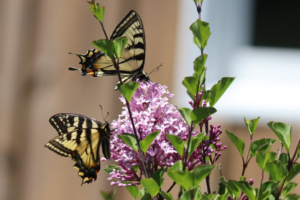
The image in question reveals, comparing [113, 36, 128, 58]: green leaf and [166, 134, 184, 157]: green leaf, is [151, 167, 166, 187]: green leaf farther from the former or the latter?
[113, 36, 128, 58]: green leaf

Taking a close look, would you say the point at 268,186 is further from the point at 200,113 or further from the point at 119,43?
the point at 119,43

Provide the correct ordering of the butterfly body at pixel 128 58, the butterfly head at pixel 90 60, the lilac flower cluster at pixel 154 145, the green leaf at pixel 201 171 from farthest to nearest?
the butterfly head at pixel 90 60 → the butterfly body at pixel 128 58 → the lilac flower cluster at pixel 154 145 → the green leaf at pixel 201 171

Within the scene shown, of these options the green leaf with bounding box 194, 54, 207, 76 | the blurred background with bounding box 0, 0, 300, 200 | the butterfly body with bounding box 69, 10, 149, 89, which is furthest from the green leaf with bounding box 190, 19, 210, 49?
the blurred background with bounding box 0, 0, 300, 200

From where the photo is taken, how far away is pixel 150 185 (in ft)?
1.48

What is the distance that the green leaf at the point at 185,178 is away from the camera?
1.34ft

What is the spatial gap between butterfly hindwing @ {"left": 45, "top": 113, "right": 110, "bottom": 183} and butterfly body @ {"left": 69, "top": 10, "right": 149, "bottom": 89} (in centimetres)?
17

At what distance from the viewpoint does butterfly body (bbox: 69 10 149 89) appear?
0.91 m

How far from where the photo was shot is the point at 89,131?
1059 millimetres

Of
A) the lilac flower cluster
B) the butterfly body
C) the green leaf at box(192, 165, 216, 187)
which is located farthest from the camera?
the butterfly body

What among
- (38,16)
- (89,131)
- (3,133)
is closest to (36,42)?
(38,16)

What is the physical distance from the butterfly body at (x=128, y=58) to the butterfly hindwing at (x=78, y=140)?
169 millimetres

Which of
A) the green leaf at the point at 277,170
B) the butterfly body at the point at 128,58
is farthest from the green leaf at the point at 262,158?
the butterfly body at the point at 128,58

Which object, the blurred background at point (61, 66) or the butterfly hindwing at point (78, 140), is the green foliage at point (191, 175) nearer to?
the butterfly hindwing at point (78, 140)

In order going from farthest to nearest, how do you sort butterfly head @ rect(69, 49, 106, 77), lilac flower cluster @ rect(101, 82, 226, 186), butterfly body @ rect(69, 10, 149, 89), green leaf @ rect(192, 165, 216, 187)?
butterfly head @ rect(69, 49, 106, 77) → butterfly body @ rect(69, 10, 149, 89) → lilac flower cluster @ rect(101, 82, 226, 186) → green leaf @ rect(192, 165, 216, 187)
